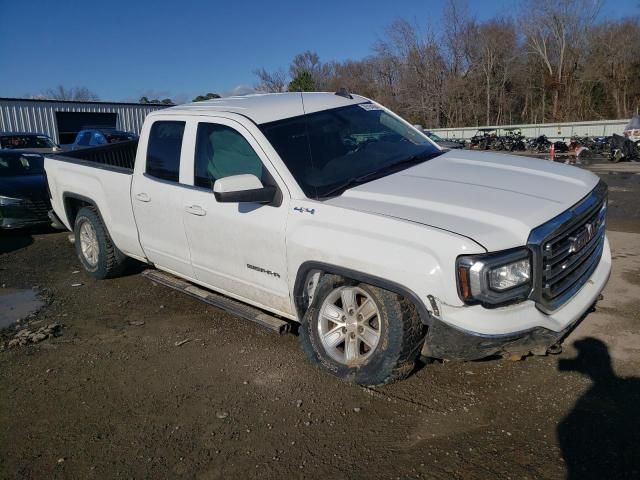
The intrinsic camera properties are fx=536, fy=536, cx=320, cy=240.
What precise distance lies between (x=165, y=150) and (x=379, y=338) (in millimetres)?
2637

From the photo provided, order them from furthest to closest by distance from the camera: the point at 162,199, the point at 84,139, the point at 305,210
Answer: the point at 84,139 → the point at 162,199 → the point at 305,210

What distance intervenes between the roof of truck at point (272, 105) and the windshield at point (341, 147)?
0.08 m

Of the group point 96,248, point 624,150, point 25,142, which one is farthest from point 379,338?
point 624,150

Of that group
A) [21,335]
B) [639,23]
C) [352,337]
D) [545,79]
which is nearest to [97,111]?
[21,335]

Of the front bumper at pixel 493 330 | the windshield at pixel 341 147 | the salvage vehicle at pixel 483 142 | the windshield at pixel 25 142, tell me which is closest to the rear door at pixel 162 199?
the windshield at pixel 341 147

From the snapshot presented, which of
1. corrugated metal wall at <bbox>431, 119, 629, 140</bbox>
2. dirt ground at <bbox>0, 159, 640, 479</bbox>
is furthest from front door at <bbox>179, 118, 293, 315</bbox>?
corrugated metal wall at <bbox>431, 119, 629, 140</bbox>

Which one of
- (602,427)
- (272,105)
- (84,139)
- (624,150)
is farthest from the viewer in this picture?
(624,150)

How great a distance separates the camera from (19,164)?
32.2ft

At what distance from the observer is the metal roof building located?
2897 cm

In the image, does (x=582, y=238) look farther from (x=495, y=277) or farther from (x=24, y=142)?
(x=24, y=142)

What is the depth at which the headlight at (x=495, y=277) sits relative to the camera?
2.79 metres

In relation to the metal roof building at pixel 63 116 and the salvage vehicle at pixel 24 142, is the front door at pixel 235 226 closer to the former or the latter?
the salvage vehicle at pixel 24 142

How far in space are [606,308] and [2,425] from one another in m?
4.61

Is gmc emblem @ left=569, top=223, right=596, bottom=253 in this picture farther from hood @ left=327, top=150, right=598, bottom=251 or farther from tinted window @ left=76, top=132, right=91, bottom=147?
tinted window @ left=76, top=132, right=91, bottom=147
